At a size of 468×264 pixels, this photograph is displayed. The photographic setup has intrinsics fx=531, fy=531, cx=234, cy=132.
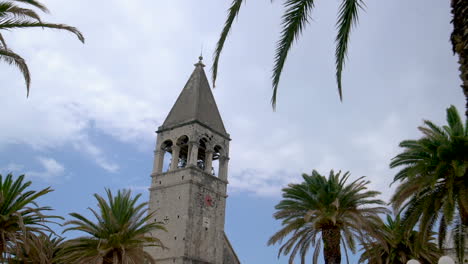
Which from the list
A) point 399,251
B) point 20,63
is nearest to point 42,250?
point 20,63

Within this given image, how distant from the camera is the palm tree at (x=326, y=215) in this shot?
76.1ft

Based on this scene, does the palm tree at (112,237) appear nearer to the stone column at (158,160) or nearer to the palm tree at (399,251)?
the palm tree at (399,251)

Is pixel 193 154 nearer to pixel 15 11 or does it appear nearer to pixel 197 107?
pixel 197 107

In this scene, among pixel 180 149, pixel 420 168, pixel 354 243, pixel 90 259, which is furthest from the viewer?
pixel 180 149

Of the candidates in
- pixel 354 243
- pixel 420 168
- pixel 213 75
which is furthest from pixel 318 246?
pixel 213 75

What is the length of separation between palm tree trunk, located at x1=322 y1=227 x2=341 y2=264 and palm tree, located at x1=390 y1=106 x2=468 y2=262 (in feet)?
13.0

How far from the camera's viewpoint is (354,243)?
79.1 feet

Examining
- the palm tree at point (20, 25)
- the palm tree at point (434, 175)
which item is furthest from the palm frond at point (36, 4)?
the palm tree at point (434, 175)

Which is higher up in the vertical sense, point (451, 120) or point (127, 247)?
point (451, 120)

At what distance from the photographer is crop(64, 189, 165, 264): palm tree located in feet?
74.0

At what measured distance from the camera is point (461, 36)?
20.5ft

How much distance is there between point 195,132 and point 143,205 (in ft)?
59.6

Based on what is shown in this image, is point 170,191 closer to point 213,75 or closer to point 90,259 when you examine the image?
point 90,259

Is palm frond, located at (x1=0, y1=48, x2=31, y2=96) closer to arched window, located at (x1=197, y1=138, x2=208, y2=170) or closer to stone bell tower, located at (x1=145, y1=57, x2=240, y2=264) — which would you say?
stone bell tower, located at (x1=145, y1=57, x2=240, y2=264)
